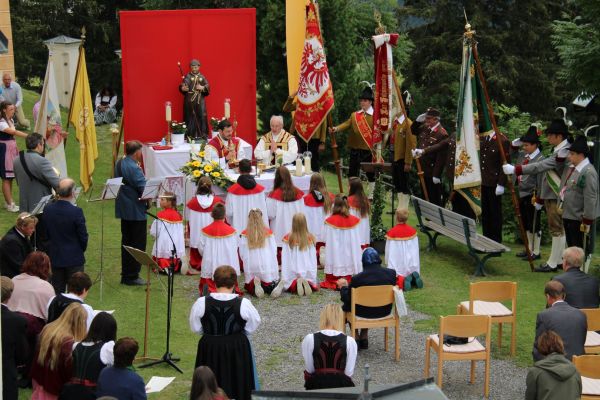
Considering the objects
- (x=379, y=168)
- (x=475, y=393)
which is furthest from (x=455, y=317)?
(x=379, y=168)

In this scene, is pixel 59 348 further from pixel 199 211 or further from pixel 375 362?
pixel 199 211

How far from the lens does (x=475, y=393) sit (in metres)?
10.2

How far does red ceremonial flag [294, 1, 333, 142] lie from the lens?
1672 centimetres

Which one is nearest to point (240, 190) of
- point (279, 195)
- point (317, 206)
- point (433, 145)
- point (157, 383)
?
point (279, 195)

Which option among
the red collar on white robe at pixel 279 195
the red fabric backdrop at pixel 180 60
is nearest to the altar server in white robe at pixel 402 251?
the red collar on white robe at pixel 279 195

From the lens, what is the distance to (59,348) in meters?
8.12

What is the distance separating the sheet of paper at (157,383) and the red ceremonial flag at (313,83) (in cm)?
772

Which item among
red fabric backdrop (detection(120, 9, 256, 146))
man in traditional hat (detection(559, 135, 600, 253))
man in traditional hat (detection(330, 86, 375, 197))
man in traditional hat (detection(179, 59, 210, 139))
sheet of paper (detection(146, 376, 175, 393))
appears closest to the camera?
sheet of paper (detection(146, 376, 175, 393))

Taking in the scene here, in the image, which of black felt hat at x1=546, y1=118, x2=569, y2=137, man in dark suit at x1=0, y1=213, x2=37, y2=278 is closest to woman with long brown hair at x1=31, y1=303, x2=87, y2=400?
man in dark suit at x1=0, y1=213, x2=37, y2=278

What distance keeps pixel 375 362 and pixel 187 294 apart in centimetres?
340

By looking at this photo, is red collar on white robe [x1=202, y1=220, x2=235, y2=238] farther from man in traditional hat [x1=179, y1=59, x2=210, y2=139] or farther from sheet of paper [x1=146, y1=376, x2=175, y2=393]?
man in traditional hat [x1=179, y1=59, x2=210, y2=139]

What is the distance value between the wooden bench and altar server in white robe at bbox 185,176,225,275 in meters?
3.28

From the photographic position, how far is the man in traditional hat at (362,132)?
1762 cm

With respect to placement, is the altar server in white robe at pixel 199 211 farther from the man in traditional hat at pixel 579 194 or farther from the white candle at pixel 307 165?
the man in traditional hat at pixel 579 194
